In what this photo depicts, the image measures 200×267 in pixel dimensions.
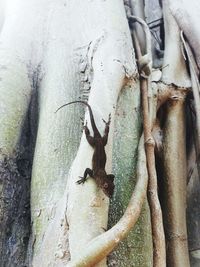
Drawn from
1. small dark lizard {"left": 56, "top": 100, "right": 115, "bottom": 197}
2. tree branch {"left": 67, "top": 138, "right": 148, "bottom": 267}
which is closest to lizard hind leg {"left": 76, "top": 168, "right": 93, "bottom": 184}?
A: small dark lizard {"left": 56, "top": 100, "right": 115, "bottom": 197}

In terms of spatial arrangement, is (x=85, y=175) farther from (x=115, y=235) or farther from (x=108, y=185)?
(x=115, y=235)

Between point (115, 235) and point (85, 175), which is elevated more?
point (85, 175)

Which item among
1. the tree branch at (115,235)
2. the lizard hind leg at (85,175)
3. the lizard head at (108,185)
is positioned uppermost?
the lizard hind leg at (85,175)

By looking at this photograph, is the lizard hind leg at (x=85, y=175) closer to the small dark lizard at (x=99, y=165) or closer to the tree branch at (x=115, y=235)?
the small dark lizard at (x=99, y=165)

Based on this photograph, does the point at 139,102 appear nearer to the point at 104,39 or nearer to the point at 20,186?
the point at 104,39

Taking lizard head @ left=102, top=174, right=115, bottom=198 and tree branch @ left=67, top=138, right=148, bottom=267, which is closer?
tree branch @ left=67, top=138, right=148, bottom=267

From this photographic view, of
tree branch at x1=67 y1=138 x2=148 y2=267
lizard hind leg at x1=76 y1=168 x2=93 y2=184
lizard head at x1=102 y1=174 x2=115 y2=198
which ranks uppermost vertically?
lizard hind leg at x1=76 y1=168 x2=93 y2=184

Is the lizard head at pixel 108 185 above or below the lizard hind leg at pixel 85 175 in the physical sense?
below

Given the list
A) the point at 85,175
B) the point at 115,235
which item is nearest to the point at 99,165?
the point at 85,175

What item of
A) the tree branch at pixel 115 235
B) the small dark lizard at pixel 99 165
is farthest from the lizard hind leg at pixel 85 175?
the tree branch at pixel 115 235

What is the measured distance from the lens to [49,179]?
1.25 metres

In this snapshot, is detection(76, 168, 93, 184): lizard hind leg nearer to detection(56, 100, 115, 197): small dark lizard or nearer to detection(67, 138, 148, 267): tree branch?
detection(56, 100, 115, 197): small dark lizard

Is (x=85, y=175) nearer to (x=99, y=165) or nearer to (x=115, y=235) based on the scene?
(x=99, y=165)

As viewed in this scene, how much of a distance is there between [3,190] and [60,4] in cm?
94
